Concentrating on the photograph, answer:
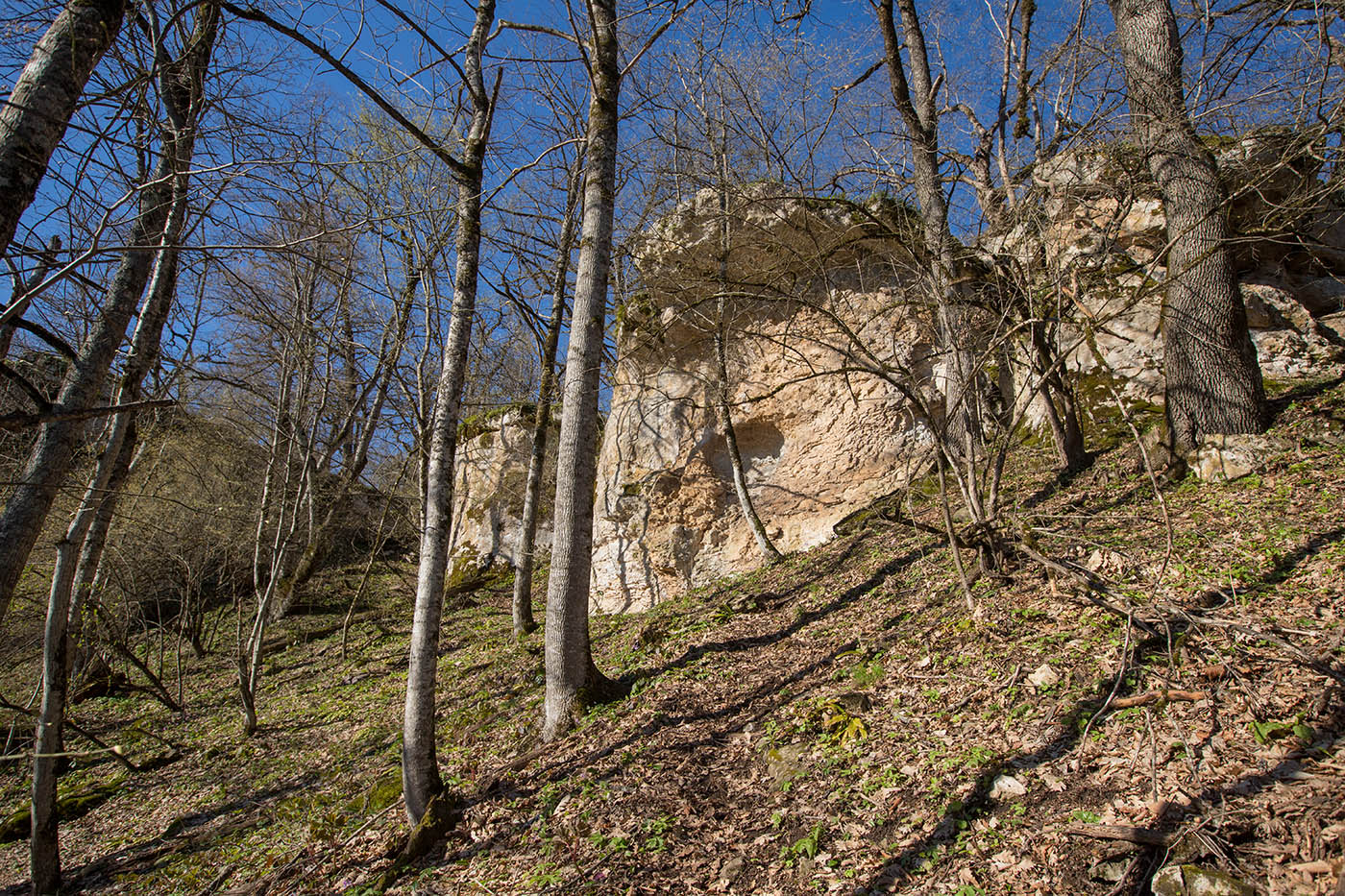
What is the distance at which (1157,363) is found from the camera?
7008 mm

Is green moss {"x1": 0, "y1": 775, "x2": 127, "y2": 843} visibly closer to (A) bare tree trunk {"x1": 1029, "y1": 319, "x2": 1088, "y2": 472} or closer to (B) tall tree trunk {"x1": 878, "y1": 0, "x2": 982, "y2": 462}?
(B) tall tree trunk {"x1": 878, "y1": 0, "x2": 982, "y2": 462}

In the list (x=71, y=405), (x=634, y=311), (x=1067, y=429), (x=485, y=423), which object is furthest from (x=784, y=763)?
(x=485, y=423)

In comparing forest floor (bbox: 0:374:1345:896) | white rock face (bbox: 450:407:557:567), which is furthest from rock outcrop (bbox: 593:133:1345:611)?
white rock face (bbox: 450:407:557:567)

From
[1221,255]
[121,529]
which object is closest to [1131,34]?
[1221,255]

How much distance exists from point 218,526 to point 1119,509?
1247 cm

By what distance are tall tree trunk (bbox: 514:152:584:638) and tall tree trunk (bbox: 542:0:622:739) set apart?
3.60 meters

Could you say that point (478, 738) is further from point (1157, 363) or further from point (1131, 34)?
point (1131, 34)

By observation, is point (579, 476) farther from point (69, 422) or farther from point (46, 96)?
point (46, 96)

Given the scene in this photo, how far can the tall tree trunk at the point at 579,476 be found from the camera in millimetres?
4977

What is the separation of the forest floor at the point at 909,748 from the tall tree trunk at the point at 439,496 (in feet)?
1.71

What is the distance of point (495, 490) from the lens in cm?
1311

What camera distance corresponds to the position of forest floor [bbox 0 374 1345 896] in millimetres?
2666

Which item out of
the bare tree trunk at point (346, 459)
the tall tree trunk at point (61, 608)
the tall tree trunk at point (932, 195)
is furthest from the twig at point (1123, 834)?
the bare tree trunk at point (346, 459)

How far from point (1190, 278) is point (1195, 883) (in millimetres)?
5281
